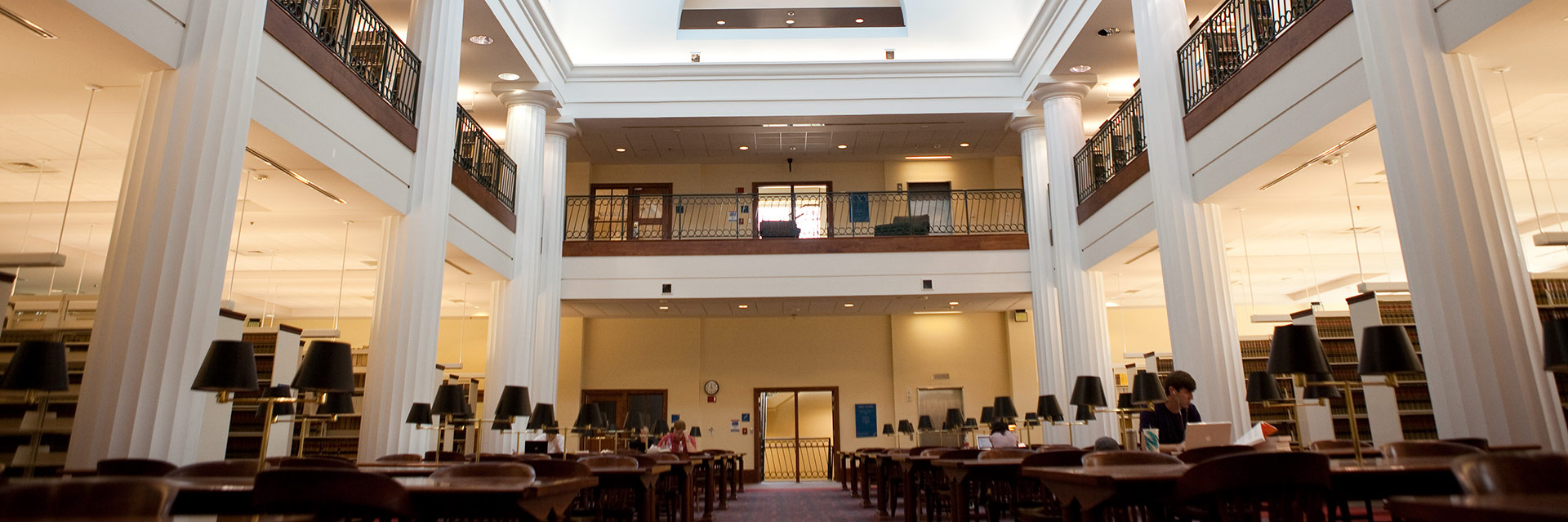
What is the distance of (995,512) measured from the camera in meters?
5.42

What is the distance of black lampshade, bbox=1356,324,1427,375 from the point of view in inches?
133

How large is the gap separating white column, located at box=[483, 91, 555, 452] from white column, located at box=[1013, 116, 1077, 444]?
664cm

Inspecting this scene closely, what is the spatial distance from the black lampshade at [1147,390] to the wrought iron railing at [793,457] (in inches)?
397

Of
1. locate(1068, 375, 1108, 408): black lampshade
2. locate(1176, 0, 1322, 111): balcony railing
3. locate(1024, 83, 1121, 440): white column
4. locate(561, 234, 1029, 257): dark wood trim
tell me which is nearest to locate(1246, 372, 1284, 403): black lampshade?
locate(1068, 375, 1108, 408): black lampshade

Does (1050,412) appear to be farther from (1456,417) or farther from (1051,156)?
(1051,156)

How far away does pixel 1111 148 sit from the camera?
393 inches

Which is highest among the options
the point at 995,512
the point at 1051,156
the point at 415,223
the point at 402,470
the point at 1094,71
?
the point at 1094,71

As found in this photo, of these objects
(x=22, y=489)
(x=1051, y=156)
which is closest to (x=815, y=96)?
(x=1051, y=156)

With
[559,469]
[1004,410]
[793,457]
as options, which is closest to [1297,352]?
[559,469]

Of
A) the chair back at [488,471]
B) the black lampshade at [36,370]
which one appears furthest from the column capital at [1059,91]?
the black lampshade at [36,370]

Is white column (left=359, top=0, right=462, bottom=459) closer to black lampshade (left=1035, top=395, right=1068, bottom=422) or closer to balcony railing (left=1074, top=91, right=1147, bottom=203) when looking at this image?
black lampshade (left=1035, top=395, right=1068, bottom=422)

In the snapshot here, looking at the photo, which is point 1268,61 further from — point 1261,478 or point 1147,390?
point 1261,478

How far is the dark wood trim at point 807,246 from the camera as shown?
39.5 ft

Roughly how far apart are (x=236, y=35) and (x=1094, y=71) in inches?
372
